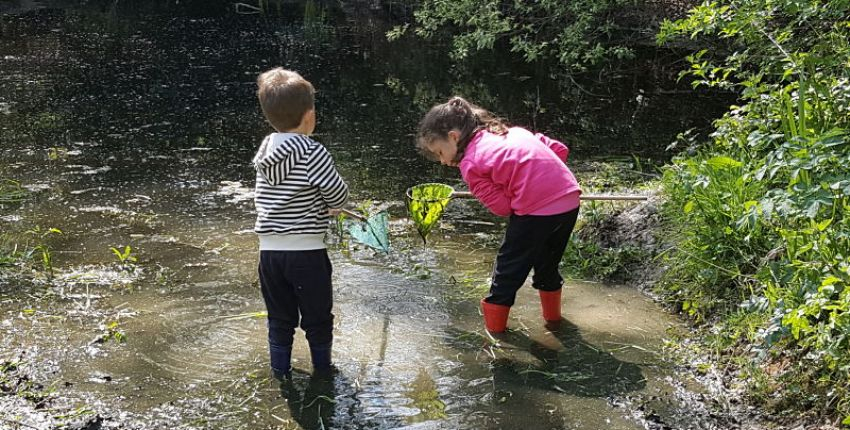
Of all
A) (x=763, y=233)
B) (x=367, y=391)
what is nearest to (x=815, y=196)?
(x=763, y=233)

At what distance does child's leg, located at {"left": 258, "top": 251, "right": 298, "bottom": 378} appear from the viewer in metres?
3.29

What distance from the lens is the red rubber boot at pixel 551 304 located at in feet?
12.8

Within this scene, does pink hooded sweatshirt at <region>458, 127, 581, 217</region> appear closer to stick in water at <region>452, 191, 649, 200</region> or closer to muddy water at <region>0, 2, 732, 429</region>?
stick in water at <region>452, 191, 649, 200</region>

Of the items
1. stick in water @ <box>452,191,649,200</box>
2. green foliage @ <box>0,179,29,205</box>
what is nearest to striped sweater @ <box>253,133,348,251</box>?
stick in water @ <box>452,191,649,200</box>

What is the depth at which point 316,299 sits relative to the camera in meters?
3.31

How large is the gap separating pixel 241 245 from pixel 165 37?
34.3 feet

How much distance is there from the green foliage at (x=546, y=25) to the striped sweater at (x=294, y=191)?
22.2ft

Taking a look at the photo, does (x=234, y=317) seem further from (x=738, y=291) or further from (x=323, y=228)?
(x=738, y=291)

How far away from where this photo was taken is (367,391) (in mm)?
3318

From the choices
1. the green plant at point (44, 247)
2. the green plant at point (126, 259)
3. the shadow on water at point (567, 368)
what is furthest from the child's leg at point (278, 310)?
the green plant at point (44, 247)

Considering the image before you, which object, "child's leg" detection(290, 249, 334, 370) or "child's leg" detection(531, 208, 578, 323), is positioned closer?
"child's leg" detection(290, 249, 334, 370)

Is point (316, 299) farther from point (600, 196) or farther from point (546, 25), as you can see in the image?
point (546, 25)

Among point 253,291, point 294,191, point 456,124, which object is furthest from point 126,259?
point 456,124

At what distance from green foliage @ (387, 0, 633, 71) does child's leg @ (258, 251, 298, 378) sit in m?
6.86
